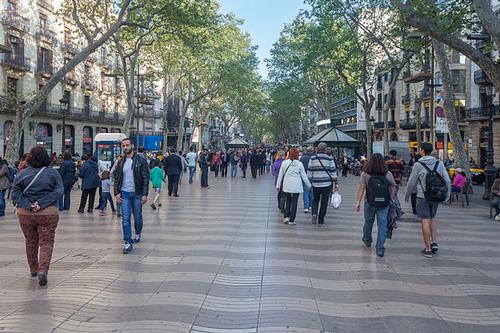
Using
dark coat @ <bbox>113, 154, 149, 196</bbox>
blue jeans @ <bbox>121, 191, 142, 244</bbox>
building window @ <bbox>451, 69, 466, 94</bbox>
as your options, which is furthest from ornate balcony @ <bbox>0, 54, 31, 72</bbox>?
building window @ <bbox>451, 69, 466, 94</bbox>

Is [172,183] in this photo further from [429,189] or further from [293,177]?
[429,189]

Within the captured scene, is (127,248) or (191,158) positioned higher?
(191,158)

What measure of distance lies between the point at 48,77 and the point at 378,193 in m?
34.3

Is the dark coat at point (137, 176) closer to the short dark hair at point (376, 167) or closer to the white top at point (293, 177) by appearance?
the white top at point (293, 177)

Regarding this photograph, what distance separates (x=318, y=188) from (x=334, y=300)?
499 centimetres

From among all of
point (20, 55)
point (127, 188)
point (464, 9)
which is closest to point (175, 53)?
point (20, 55)

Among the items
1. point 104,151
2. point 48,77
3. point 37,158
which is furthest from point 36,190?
point 48,77

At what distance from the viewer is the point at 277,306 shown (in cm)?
473

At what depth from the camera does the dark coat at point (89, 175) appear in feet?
38.8

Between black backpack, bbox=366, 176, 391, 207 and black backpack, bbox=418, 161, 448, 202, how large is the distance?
55 centimetres

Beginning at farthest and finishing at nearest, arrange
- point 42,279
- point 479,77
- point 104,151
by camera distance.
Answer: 1. point 479,77
2. point 104,151
3. point 42,279

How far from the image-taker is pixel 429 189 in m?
7.14

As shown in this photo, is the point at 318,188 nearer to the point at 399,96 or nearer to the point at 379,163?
the point at 379,163

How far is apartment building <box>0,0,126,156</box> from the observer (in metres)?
31.2
